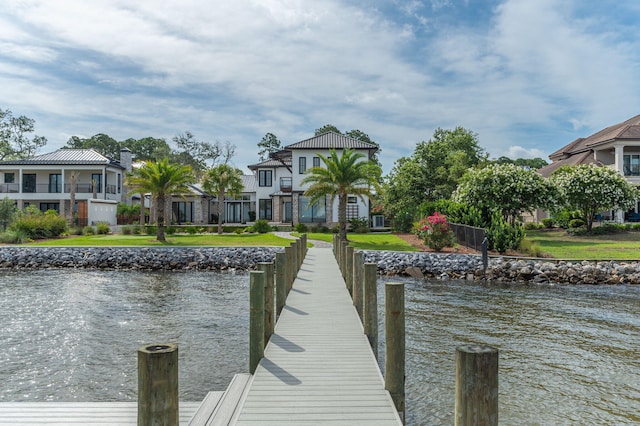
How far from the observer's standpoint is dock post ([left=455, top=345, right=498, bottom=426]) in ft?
11.1

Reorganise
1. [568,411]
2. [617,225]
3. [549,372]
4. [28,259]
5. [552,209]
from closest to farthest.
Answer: [568,411] → [549,372] → [28,259] → [552,209] → [617,225]

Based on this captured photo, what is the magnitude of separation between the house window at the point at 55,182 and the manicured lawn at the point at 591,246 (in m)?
43.4

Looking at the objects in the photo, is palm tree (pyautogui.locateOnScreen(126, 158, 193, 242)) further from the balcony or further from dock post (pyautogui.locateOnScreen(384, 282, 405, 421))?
dock post (pyautogui.locateOnScreen(384, 282, 405, 421))

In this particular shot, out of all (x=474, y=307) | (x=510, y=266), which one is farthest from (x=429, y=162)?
(x=474, y=307)

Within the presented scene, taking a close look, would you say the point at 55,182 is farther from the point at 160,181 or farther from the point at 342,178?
the point at 342,178

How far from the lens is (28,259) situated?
26391 millimetres

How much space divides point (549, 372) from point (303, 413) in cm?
613

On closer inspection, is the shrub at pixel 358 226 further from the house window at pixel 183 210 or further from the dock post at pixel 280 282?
the dock post at pixel 280 282

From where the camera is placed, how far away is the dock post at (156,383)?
3689 millimetres

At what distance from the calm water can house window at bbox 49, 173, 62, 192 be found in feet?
107

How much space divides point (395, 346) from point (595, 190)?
105 feet

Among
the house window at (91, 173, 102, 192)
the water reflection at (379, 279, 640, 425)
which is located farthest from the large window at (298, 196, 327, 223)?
the water reflection at (379, 279, 640, 425)

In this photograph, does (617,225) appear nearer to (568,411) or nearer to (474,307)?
(474,307)

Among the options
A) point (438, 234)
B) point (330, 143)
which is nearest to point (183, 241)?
point (438, 234)
